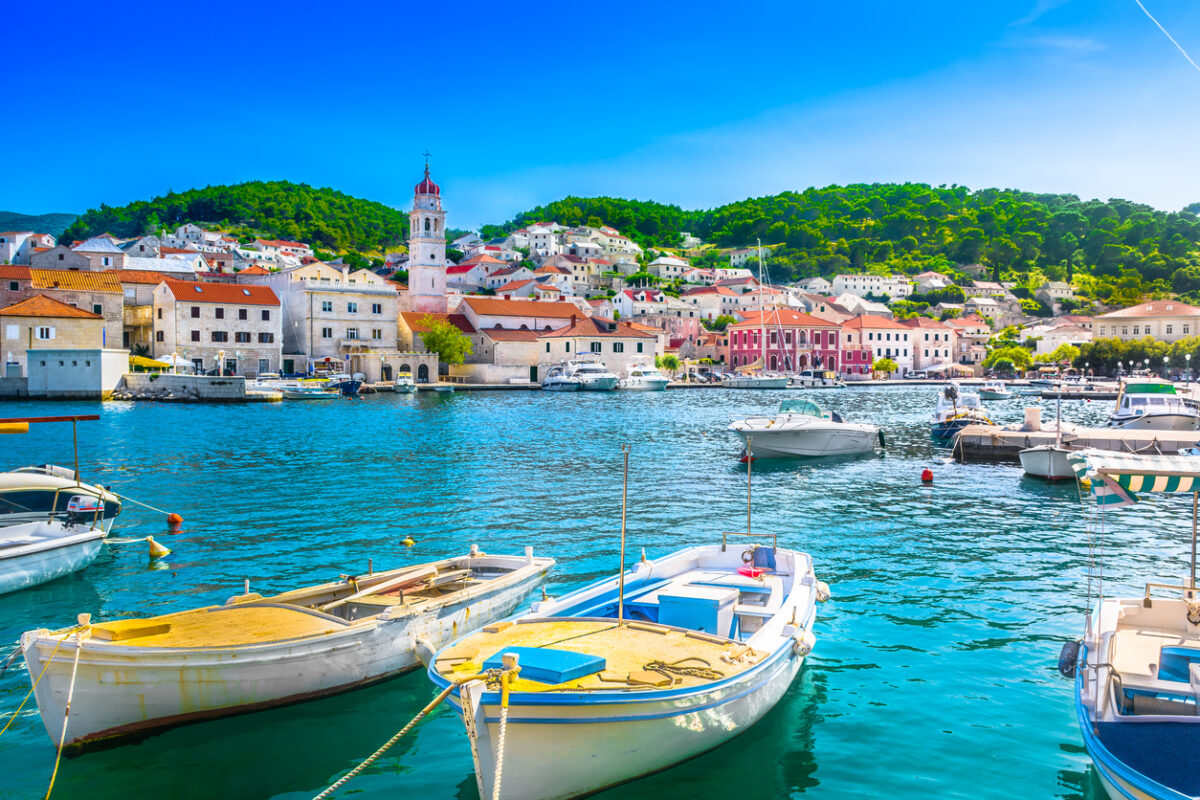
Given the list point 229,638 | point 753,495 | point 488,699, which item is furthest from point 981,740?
point 753,495

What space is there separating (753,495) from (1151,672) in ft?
48.7

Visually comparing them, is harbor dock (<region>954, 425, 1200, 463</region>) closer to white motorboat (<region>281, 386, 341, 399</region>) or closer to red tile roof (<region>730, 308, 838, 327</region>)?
white motorboat (<region>281, 386, 341, 399</region>)

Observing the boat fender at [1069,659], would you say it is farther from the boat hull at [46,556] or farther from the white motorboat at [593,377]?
the white motorboat at [593,377]

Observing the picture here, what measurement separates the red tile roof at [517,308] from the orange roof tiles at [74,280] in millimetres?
33213

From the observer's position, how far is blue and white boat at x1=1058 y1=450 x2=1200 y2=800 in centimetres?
543

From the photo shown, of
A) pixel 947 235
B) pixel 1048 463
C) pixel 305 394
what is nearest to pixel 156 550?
pixel 1048 463

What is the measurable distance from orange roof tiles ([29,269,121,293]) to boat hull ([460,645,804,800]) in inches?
2849

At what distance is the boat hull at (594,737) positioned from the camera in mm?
5688

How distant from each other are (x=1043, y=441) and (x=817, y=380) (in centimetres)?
6596

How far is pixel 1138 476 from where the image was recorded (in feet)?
26.5

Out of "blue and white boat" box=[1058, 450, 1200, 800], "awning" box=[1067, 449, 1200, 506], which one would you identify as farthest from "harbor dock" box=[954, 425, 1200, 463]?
"blue and white boat" box=[1058, 450, 1200, 800]

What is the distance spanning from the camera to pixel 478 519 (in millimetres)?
18031

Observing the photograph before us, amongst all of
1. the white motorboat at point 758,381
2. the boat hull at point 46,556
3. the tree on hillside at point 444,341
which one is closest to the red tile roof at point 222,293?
the tree on hillside at point 444,341

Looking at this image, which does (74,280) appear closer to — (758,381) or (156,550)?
(156,550)
